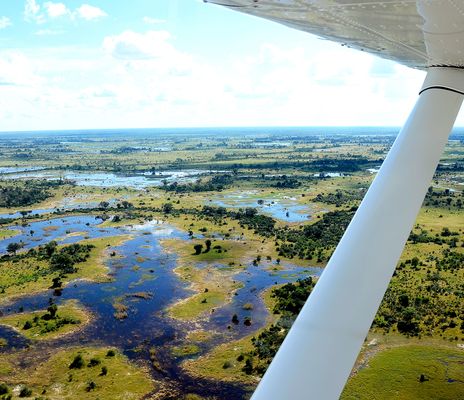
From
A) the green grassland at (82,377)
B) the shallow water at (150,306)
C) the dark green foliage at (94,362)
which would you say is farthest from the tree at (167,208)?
the dark green foliage at (94,362)

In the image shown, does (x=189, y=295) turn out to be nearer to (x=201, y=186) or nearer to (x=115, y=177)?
(x=201, y=186)

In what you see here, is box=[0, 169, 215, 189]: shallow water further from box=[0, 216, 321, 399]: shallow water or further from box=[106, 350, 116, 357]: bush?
box=[106, 350, 116, 357]: bush

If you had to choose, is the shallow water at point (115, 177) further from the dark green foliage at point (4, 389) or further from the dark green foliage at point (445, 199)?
the dark green foliage at point (4, 389)

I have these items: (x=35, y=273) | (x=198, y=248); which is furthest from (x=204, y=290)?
(x=35, y=273)

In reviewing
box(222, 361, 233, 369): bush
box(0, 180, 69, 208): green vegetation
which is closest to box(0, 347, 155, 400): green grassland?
box(222, 361, 233, 369): bush

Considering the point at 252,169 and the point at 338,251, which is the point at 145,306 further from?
the point at 252,169

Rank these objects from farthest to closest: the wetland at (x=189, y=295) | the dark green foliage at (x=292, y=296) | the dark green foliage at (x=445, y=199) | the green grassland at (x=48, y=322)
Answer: the dark green foliage at (x=445, y=199), the dark green foliage at (x=292, y=296), the green grassland at (x=48, y=322), the wetland at (x=189, y=295)
